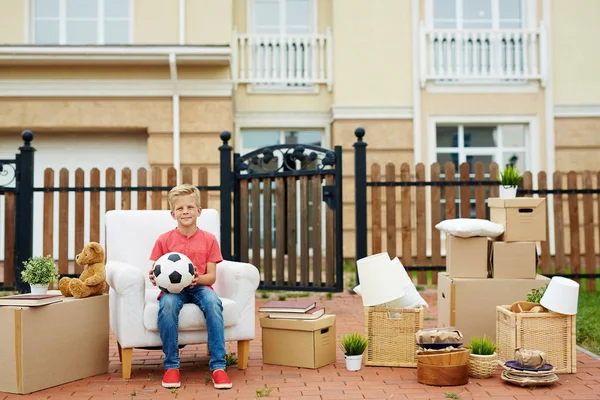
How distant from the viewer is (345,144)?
11.5 meters

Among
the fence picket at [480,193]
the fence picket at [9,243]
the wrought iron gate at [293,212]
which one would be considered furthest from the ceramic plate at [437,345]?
the fence picket at [9,243]

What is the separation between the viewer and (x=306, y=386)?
4.44 meters

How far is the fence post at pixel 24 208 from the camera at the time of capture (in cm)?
793

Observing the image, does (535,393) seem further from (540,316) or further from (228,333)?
(228,333)

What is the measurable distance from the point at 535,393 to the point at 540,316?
0.64 meters

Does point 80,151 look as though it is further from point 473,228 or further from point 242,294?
point 473,228

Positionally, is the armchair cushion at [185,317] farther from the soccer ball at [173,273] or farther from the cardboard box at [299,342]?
the cardboard box at [299,342]

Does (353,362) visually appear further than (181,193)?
Yes

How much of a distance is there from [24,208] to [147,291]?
3.54 m

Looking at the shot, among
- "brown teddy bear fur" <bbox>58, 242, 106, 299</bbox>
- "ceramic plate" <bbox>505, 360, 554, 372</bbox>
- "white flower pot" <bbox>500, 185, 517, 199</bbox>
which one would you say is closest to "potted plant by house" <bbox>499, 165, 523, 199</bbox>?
"white flower pot" <bbox>500, 185, 517, 199</bbox>

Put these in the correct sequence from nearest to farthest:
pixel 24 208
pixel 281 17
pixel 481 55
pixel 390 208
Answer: pixel 24 208
pixel 390 208
pixel 481 55
pixel 281 17

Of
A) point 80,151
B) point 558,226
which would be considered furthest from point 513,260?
point 80,151

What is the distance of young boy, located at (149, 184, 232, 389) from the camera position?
4457 millimetres

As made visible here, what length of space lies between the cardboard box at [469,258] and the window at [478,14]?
7.22 m
